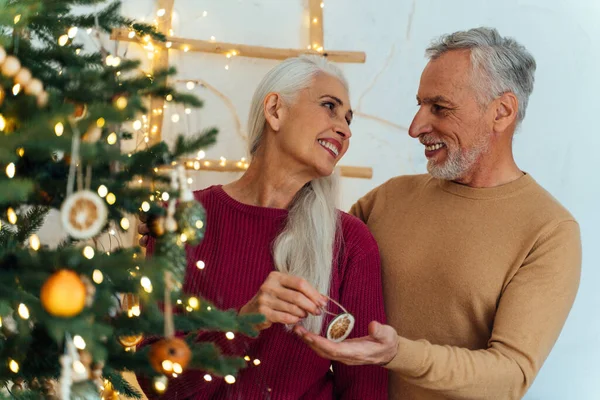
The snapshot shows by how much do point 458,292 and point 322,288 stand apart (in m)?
0.33

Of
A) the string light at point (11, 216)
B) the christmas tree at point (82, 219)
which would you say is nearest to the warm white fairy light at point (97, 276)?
the christmas tree at point (82, 219)

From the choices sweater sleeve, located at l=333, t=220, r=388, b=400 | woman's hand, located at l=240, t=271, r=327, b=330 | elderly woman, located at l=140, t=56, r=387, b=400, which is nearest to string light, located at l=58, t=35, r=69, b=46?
woman's hand, located at l=240, t=271, r=327, b=330

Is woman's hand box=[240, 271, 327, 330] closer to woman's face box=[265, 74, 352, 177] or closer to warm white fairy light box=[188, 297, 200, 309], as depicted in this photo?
warm white fairy light box=[188, 297, 200, 309]

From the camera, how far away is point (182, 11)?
2459 millimetres

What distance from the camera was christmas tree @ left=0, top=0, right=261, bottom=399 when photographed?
774 millimetres

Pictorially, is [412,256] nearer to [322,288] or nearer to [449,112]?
[322,288]

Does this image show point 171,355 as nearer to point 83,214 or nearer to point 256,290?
point 83,214

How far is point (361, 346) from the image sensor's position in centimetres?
132

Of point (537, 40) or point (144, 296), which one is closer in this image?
point (144, 296)

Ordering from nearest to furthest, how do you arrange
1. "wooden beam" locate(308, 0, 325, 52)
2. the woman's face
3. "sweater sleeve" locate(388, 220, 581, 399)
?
"sweater sleeve" locate(388, 220, 581, 399) < the woman's face < "wooden beam" locate(308, 0, 325, 52)

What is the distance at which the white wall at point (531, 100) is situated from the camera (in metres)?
2.53

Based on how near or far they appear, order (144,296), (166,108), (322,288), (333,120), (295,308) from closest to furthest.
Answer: (144,296) < (295,308) < (322,288) < (333,120) < (166,108)

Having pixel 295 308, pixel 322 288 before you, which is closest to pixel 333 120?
pixel 322 288

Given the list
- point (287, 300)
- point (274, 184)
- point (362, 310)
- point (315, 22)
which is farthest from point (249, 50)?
point (287, 300)
